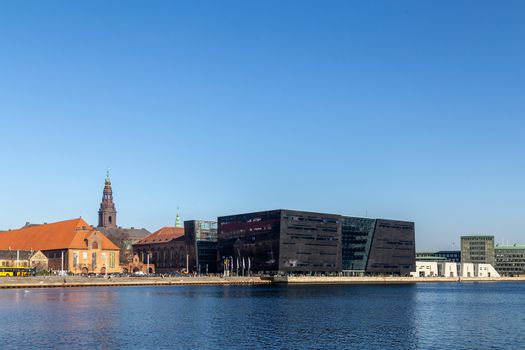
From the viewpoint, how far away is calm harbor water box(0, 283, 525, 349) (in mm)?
67062

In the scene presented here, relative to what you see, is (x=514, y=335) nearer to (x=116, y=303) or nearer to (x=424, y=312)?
(x=424, y=312)

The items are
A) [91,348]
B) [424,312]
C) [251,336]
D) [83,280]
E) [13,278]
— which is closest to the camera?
[91,348]

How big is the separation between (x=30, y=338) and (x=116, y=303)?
45722 mm

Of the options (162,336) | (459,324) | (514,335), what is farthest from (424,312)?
(162,336)

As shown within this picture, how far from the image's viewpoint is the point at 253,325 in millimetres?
82125

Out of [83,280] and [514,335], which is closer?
[514,335]

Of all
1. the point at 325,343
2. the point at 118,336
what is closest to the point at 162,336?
the point at 118,336

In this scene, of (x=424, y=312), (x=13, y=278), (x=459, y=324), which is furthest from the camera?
(x=13, y=278)

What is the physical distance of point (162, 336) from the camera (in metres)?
71.1

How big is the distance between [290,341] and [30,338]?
2545 cm

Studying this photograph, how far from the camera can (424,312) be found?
10425 centimetres

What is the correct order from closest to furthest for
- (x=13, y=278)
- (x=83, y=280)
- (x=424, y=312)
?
(x=424, y=312)
(x=13, y=278)
(x=83, y=280)

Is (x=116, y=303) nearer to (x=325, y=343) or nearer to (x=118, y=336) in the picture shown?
(x=118, y=336)

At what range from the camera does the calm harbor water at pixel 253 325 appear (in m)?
67.1
